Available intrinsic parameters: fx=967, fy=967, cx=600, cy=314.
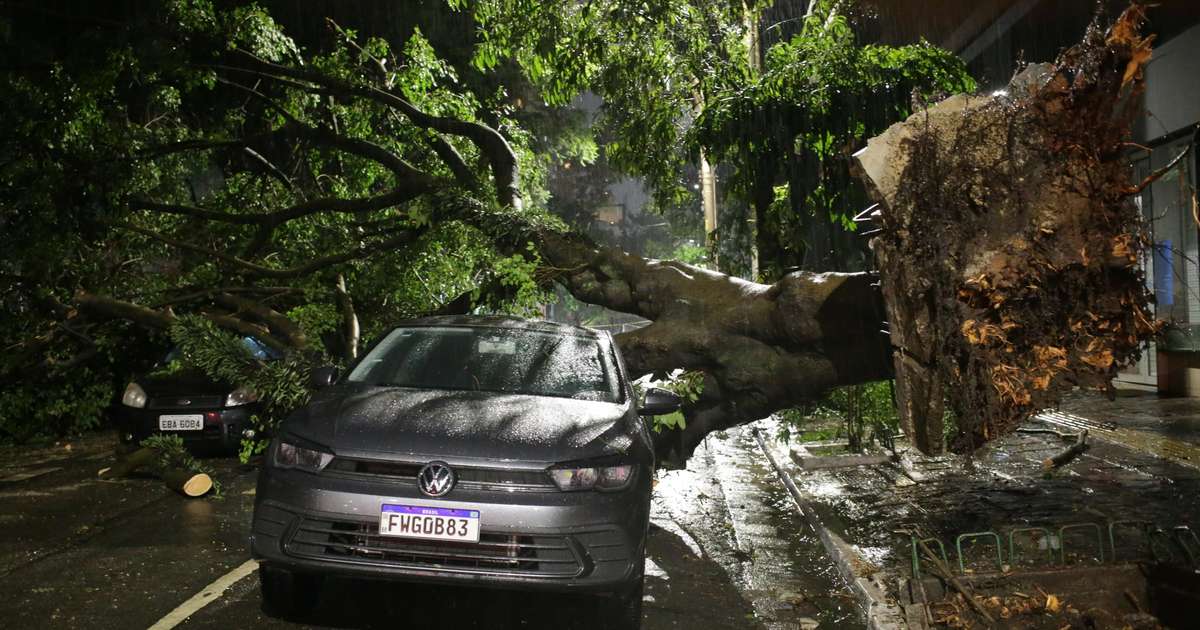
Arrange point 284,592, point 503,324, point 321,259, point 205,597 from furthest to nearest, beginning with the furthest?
point 321,259, point 503,324, point 205,597, point 284,592

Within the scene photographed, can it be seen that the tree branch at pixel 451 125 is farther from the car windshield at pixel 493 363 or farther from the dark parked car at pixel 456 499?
the dark parked car at pixel 456 499

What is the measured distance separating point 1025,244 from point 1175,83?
922 centimetres

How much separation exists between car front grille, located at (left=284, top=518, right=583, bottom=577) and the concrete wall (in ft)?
35.6

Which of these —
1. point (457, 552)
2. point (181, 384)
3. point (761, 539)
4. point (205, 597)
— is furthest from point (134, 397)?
point (457, 552)

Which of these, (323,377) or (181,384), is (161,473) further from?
(323,377)

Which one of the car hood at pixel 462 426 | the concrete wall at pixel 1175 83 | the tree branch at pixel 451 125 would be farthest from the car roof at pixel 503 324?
the concrete wall at pixel 1175 83

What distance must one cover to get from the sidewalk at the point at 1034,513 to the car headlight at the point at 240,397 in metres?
5.70

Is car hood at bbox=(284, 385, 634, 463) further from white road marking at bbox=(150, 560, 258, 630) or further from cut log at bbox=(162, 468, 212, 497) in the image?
cut log at bbox=(162, 468, 212, 497)

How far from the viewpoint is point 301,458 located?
4469 mm

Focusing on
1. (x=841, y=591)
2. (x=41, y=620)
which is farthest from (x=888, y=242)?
(x=41, y=620)

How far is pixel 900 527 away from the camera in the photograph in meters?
6.95

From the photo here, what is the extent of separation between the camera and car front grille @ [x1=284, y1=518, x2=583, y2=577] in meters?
4.20

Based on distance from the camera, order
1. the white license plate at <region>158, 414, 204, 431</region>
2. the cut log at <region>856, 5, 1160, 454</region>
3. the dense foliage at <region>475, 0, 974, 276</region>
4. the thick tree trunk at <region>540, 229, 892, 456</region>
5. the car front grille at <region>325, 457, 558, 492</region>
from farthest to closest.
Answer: the dense foliage at <region>475, 0, 974, 276</region>, the white license plate at <region>158, 414, 204, 431</region>, the thick tree trunk at <region>540, 229, 892, 456</region>, the cut log at <region>856, 5, 1160, 454</region>, the car front grille at <region>325, 457, 558, 492</region>

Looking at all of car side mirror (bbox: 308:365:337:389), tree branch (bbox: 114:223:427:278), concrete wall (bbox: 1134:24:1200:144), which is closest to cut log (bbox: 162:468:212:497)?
tree branch (bbox: 114:223:427:278)
